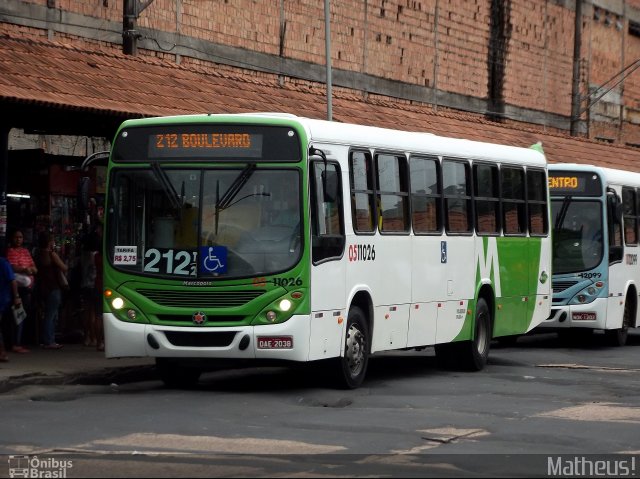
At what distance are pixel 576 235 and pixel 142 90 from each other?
25.6 ft

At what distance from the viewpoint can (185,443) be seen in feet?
37.7

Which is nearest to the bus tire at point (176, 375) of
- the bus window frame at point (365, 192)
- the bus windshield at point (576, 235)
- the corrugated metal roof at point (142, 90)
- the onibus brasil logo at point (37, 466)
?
the bus window frame at point (365, 192)

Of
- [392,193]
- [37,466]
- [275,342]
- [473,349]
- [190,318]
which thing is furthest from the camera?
→ [473,349]

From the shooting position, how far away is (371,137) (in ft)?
55.8

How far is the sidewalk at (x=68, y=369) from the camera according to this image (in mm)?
16359

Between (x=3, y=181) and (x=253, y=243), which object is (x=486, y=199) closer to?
(x=253, y=243)

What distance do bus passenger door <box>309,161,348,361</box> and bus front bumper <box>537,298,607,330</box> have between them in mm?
9121

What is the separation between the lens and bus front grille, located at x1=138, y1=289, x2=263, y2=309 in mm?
15297

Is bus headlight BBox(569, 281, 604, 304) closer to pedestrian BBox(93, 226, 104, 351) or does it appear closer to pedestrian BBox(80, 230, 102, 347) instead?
pedestrian BBox(93, 226, 104, 351)

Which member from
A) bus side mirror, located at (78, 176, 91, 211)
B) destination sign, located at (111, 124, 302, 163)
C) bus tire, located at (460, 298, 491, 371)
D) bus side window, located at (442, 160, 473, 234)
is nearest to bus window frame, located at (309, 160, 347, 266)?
destination sign, located at (111, 124, 302, 163)

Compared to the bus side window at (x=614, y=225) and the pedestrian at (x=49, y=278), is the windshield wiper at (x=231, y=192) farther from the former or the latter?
the bus side window at (x=614, y=225)

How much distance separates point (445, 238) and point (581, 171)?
6.74 metres

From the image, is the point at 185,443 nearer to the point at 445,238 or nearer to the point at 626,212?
the point at 445,238

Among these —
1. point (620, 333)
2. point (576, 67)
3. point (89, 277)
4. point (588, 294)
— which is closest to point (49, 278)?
point (89, 277)
